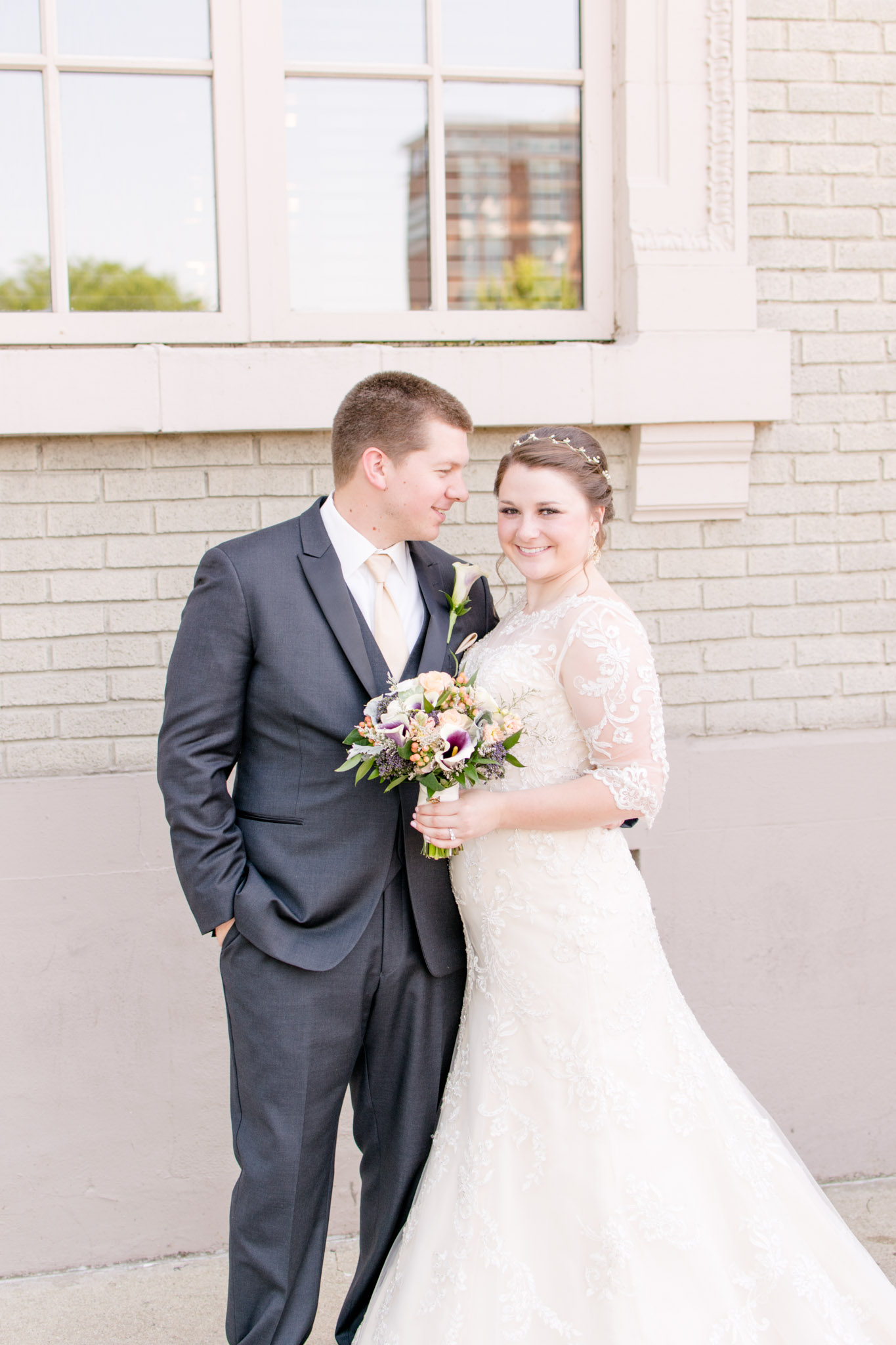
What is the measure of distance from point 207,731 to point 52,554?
127 centimetres

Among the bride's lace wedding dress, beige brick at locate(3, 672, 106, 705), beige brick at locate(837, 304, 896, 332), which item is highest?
beige brick at locate(837, 304, 896, 332)

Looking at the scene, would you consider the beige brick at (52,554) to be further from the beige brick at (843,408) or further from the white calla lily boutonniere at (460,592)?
the beige brick at (843,408)

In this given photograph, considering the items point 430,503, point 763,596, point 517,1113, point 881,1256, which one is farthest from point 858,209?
point 881,1256

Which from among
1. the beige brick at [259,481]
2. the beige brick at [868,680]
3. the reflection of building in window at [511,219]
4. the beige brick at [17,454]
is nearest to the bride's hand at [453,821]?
the beige brick at [259,481]

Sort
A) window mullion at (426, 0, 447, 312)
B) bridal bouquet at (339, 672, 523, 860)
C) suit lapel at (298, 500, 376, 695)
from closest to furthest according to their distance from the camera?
bridal bouquet at (339, 672, 523, 860) → suit lapel at (298, 500, 376, 695) → window mullion at (426, 0, 447, 312)

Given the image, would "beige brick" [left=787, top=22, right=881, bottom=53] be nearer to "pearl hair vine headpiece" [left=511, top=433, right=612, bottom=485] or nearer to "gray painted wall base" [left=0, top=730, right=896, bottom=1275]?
"pearl hair vine headpiece" [left=511, top=433, right=612, bottom=485]

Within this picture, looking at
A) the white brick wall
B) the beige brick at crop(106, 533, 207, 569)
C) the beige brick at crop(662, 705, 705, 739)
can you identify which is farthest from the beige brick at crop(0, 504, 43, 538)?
the beige brick at crop(662, 705, 705, 739)

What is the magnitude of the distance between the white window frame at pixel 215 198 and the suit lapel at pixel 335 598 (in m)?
1.30

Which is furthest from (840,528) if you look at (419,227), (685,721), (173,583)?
(173,583)

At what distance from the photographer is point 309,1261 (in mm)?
2672

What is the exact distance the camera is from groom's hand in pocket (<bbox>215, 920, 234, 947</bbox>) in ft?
8.48

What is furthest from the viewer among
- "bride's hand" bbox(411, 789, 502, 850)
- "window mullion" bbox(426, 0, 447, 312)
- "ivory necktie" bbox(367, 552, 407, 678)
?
"window mullion" bbox(426, 0, 447, 312)

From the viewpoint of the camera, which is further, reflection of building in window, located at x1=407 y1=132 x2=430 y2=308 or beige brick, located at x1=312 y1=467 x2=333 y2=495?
reflection of building in window, located at x1=407 y1=132 x2=430 y2=308

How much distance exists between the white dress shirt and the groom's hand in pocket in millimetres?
745
